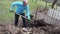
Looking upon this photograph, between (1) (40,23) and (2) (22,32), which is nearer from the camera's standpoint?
(2) (22,32)

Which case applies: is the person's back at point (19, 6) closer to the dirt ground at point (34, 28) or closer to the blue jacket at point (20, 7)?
the blue jacket at point (20, 7)

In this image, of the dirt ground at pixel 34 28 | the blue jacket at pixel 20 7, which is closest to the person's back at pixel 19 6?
the blue jacket at pixel 20 7

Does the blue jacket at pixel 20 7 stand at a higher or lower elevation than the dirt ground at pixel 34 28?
higher

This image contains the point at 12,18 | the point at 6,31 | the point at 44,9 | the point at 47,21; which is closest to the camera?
the point at 6,31

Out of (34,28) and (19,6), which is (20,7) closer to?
(19,6)

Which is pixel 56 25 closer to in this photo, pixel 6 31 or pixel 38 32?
pixel 38 32

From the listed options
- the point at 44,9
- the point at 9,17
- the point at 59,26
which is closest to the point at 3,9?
the point at 9,17

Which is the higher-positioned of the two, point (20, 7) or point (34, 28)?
point (20, 7)

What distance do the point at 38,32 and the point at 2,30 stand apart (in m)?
1.47

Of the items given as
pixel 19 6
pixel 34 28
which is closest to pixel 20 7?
pixel 19 6

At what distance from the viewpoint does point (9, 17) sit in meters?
11.5

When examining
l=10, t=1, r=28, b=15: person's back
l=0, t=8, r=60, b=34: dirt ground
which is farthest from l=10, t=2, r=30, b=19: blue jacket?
l=0, t=8, r=60, b=34: dirt ground

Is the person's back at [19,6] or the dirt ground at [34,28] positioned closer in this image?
the dirt ground at [34,28]

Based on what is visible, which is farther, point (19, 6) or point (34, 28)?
point (19, 6)
